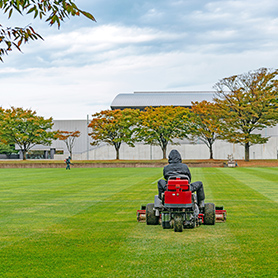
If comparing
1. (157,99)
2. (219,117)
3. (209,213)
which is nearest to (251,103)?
(219,117)

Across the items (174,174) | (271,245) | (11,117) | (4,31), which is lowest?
(271,245)

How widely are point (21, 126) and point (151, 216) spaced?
5746cm

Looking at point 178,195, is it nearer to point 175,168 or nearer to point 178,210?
point 178,210

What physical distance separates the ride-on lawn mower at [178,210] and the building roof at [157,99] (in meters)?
72.4

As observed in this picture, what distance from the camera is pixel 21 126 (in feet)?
208

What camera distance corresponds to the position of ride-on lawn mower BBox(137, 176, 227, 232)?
7.77 metres

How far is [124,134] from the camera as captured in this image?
63.5m

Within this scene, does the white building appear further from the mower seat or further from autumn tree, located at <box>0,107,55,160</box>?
the mower seat

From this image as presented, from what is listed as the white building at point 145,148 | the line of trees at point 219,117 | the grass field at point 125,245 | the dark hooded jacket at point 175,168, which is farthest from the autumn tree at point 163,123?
the dark hooded jacket at point 175,168

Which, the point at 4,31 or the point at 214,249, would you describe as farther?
the point at 214,249

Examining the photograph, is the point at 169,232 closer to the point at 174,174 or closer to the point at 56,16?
the point at 174,174

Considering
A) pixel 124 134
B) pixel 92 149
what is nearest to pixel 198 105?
pixel 124 134

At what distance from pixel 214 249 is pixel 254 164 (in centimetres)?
4953

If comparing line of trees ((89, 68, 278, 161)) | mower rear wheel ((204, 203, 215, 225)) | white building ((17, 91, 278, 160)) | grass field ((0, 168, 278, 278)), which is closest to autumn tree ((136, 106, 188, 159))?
line of trees ((89, 68, 278, 161))
